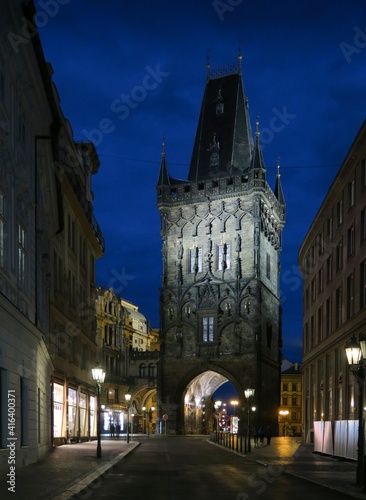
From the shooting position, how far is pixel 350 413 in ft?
133

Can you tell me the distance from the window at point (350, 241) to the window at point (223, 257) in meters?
Answer: 42.1

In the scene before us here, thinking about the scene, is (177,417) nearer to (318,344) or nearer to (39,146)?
(318,344)

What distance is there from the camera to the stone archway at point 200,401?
87.6 meters

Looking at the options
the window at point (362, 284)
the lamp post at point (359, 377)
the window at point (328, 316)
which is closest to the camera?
the lamp post at point (359, 377)

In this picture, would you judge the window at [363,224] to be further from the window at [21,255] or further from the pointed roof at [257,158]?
the pointed roof at [257,158]

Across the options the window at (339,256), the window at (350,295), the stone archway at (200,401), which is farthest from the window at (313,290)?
A: the stone archway at (200,401)

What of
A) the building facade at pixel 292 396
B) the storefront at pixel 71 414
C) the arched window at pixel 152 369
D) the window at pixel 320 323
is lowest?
the building facade at pixel 292 396

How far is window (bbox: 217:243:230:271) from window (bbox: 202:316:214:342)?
6.02 meters

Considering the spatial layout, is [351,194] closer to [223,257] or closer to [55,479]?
[55,479]

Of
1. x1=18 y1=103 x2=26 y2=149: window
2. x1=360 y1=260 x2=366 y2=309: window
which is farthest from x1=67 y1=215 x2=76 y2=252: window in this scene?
x1=18 y1=103 x2=26 y2=149: window

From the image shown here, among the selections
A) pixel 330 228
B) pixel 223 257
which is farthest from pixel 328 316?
pixel 223 257

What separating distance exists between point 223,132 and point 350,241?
178ft

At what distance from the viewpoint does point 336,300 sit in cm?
4647

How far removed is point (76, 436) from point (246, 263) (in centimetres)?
4217
